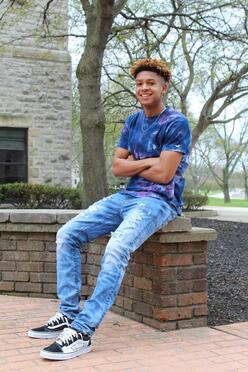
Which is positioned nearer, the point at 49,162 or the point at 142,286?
the point at 142,286

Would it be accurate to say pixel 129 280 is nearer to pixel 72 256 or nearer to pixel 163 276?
pixel 163 276

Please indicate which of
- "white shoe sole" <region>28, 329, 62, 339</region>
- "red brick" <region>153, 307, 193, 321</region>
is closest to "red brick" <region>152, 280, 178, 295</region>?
"red brick" <region>153, 307, 193, 321</region>

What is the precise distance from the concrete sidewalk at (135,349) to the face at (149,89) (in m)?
1.71

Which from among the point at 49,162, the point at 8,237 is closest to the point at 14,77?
the point at 49,162

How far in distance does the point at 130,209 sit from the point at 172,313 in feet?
2.91

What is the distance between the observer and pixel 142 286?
14.6 feet

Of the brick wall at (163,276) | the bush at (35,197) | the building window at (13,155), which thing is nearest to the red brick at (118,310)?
the brick wall at (163,276)

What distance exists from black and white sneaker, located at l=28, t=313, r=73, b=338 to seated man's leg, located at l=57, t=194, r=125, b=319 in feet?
0.12

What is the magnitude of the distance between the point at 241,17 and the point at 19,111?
687 centimetres

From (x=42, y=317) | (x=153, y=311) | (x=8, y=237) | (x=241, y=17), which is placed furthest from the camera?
(x=241, y=17)

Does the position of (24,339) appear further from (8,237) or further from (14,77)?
(14,77)

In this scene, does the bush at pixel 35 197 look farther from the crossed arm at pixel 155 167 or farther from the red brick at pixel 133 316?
the crossed arm at pixel 155 167

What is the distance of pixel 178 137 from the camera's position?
403cm

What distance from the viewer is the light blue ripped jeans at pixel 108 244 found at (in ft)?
12.1
